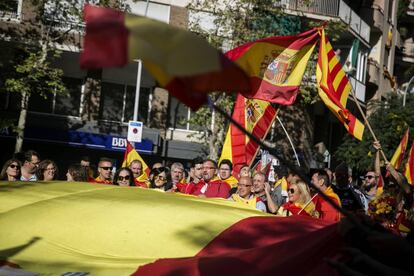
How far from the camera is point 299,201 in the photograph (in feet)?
25.2

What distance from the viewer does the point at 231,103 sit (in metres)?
22.9

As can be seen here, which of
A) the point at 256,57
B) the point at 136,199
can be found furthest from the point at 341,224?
the point at 256,57

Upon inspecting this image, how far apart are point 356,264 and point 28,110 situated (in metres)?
24.0

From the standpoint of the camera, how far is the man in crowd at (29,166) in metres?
9.48

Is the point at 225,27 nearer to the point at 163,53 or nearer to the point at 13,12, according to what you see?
the point at 13,12

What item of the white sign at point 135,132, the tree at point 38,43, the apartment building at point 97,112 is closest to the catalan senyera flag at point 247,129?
the white sign at point 135,132

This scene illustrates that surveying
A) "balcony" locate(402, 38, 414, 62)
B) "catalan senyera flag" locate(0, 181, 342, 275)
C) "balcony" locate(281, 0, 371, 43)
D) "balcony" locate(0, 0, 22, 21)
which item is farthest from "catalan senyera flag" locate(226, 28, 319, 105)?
"balcony" locate(402, 38, 414, 62)

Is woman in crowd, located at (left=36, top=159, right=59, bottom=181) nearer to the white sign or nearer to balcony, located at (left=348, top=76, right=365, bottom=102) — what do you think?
the white sign

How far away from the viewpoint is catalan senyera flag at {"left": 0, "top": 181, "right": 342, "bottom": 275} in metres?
3.93

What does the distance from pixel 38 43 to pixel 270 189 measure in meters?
16.5

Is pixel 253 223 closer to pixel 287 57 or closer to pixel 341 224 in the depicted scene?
pixel 341 224

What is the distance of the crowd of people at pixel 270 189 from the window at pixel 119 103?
15383 mm

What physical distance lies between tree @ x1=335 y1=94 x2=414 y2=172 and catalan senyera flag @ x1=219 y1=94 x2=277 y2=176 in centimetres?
1853

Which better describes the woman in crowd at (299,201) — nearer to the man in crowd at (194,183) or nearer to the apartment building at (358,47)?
the man in crowd at (194,183)
